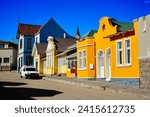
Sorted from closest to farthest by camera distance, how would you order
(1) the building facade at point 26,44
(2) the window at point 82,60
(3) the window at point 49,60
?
1. (2) the window at point 82,60
2. (3) the window at point 49,60
3. (1) the building facade at point 26,44

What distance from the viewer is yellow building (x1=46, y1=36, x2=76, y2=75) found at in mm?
37447

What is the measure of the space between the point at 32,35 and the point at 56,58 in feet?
52.1

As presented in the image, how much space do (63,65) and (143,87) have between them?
18853 mm

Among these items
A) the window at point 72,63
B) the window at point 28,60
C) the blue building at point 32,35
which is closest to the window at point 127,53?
the window at point 72,63

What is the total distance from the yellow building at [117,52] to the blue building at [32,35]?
2529 cm

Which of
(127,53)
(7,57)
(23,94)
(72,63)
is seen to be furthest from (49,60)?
(7,57)

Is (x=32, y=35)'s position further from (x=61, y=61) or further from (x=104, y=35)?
(x=104, y=35)

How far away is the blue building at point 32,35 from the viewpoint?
51.2 m

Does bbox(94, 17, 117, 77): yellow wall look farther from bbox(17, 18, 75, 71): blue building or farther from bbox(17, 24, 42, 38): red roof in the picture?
bbox(17, 24, 42, 38): red roof

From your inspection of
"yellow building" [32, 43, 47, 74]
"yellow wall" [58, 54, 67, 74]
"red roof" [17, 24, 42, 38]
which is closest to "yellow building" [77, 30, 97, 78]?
"yellow wall" [58, 54, 67, 74]

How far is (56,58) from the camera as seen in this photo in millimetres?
39469

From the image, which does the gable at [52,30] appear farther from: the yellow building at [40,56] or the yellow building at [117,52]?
the yellow building at [117,52]

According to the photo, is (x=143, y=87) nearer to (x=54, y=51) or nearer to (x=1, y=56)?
(x=54, y=51)

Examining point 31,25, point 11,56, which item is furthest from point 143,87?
point 11,56
